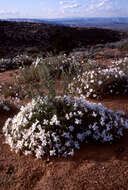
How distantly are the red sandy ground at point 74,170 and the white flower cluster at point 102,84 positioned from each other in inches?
71.8

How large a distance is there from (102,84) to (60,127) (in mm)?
2137

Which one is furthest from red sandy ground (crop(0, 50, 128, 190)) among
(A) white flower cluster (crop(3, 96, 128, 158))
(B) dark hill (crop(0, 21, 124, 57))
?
(B) dark hill (crop(0, 21, 124, 57))

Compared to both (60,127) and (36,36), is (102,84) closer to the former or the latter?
(60,127)

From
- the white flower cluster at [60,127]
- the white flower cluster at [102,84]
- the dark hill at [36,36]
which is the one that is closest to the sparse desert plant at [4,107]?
the white flower cluster at [60,127]

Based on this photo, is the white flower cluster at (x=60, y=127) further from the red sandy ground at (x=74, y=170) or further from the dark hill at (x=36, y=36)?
the dark hill at (x=36, y=36)

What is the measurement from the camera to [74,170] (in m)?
2.97

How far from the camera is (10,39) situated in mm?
33250

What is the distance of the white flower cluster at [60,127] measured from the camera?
10.7 ft

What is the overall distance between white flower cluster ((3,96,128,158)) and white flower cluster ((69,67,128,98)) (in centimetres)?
143

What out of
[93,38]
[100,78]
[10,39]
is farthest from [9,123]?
[93,38]

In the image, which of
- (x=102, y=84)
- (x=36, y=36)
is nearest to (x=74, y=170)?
(x=102, y=84)

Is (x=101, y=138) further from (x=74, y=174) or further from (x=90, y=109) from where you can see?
(x=74, y=174)

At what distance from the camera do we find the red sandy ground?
Answer: 274 centimetres

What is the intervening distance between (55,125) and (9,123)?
102 cm
